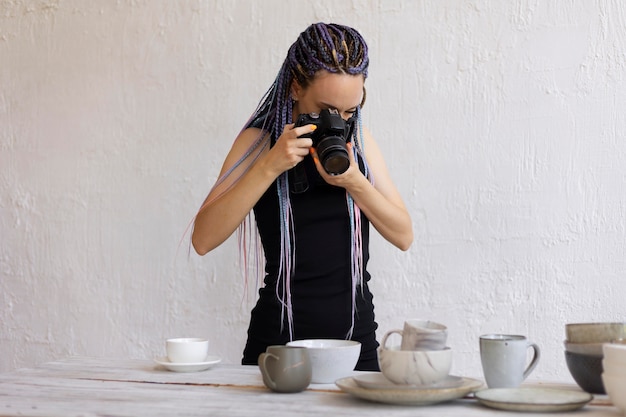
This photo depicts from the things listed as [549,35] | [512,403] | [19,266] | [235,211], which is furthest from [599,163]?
[19,266]

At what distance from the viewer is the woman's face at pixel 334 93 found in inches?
58.6

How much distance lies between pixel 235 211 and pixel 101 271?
0.93 metres

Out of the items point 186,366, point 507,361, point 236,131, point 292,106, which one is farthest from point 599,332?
point 236,131

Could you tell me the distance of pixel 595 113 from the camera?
73.5 inches

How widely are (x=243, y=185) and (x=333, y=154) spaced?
9.3 inches

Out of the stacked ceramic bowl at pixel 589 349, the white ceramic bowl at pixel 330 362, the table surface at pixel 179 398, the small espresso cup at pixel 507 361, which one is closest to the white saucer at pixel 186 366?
the table surface at pixel 179 398

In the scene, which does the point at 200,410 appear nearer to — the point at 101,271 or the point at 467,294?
the point at 467,294

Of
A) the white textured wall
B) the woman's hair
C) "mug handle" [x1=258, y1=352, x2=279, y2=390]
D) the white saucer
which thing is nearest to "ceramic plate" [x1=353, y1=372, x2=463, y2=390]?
"mug handle" [x1=258, y1=352, x2=279, y2=390]

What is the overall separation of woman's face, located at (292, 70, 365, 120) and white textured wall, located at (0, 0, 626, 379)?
51cm

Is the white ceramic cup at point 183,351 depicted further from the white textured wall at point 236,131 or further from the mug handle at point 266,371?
the white textured wall at point 236,131

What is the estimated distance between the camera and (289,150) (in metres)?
1.42

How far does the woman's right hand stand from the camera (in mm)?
1418

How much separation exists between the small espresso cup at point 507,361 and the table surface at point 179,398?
0.06m

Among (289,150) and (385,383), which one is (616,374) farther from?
(289,150)
